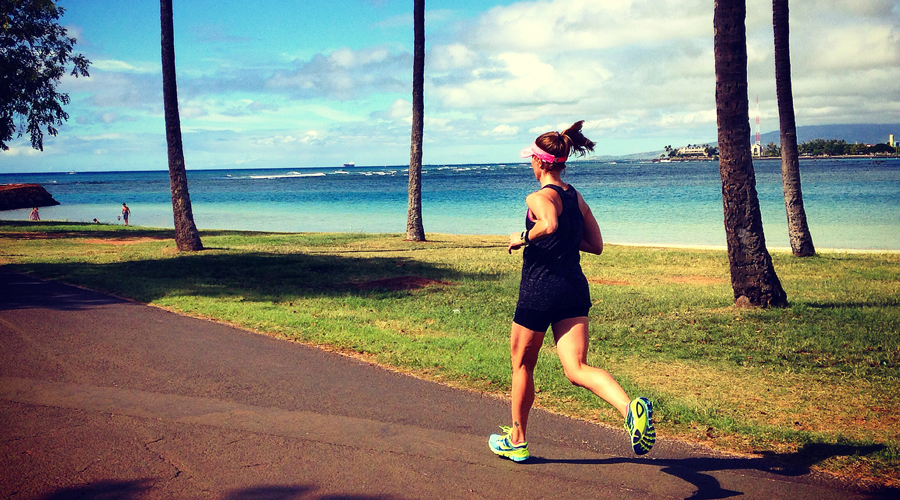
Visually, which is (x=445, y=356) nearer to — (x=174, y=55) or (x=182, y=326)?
(x=182, y=326)

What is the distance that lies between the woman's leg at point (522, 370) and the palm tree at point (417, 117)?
16.2 m

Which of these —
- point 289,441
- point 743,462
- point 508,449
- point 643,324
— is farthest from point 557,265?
point 643,324

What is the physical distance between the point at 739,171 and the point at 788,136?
774 centimetres

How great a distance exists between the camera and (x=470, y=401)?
18.1 ft

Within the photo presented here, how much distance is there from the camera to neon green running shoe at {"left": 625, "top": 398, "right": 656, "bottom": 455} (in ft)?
11.7

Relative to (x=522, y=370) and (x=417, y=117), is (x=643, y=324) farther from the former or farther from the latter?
(x=417, y=117)

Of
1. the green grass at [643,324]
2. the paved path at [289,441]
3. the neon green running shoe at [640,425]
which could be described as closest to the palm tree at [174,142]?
the green grass at [643,324]

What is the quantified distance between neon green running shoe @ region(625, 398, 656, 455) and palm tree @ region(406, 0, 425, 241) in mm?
16825

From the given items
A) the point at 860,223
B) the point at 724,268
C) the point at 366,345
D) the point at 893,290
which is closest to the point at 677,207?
the point at 860,223

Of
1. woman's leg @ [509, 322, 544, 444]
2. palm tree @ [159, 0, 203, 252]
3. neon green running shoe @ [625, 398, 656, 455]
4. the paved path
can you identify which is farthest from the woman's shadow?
palm tree @ [159, 0, 203, 252]

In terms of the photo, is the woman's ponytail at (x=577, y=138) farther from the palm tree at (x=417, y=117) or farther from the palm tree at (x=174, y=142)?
the palm tree at (x=417, y=117)

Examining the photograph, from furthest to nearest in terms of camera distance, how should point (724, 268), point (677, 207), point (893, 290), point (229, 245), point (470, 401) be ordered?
point (677, 207) < point (229, 245) < point (724, 268) < point (893, 290) < point (470, 401)

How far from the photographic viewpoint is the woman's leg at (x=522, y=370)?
4.04m

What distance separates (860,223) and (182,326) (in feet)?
87.6
